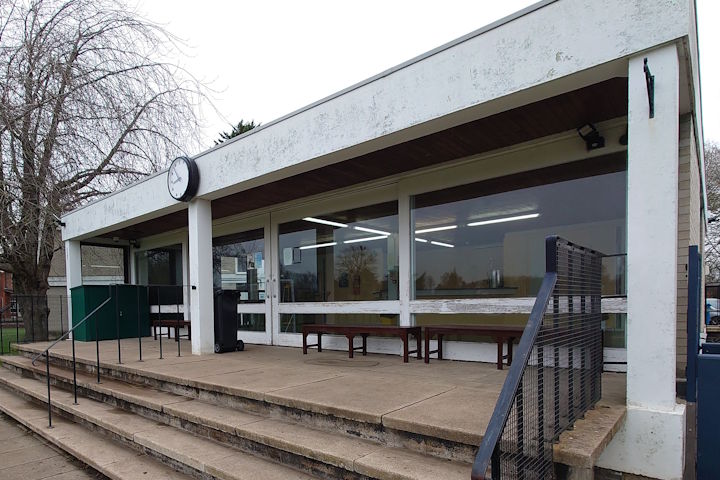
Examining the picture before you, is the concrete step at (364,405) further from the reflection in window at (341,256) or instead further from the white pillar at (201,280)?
the reflection in window at (341,256)

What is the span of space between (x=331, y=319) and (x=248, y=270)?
248 cm

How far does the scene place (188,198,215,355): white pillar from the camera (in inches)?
245

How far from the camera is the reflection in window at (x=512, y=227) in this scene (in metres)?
4.37

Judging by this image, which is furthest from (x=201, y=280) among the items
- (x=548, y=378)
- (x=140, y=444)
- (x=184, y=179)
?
(x=548, y=378)

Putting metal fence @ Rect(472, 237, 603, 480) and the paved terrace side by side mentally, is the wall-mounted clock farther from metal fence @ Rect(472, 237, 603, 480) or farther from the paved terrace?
metal fence @ Rect(472, 237, 603, 480)

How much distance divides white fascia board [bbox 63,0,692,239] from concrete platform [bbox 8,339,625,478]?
89.4 inches

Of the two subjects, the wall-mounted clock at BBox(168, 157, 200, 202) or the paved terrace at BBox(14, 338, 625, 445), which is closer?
the paved terrace at BBox(14, 338, 625, 445)

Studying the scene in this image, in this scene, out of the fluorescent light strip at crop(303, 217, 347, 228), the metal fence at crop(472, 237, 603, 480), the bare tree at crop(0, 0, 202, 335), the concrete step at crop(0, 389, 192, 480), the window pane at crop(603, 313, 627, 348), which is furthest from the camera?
the bare tree at crop(0, 0, 202, 335)

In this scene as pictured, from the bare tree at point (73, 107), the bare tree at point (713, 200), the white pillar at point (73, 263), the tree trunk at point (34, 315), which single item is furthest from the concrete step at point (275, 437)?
the bare tree at point (713, 200)

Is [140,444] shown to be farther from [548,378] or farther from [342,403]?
[548,378]

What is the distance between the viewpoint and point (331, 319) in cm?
673

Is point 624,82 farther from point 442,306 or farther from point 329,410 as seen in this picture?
point 329,410

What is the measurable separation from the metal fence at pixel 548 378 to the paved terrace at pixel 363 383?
0.44 metres

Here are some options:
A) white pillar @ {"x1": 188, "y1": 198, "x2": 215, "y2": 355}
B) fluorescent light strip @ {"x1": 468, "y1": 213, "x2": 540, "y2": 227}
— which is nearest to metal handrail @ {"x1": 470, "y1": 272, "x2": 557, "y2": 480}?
fluorescent light strip @ {"x1": 468, "y1": 213, "x2": 540, "y2": 227}
